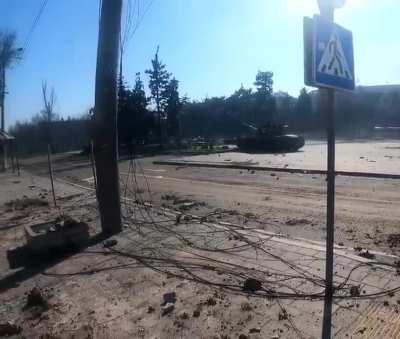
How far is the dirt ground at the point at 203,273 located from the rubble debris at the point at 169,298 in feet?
0.13

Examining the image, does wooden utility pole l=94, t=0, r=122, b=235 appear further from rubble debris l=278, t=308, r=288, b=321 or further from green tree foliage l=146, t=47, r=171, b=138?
green tree foliage l=146, t=47, r=171, b=138

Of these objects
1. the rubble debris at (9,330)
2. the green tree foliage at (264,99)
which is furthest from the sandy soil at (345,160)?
the green tree foliage at (264,99)

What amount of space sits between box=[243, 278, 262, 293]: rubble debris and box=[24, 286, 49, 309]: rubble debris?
6.35ft

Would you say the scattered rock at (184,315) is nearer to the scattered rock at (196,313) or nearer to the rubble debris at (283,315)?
the scattered rock at (196,313)

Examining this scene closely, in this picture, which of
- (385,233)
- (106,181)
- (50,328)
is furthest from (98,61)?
(385,233)

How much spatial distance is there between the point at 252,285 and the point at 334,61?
2.24 metres

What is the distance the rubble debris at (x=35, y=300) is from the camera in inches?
180

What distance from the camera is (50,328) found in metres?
4.05

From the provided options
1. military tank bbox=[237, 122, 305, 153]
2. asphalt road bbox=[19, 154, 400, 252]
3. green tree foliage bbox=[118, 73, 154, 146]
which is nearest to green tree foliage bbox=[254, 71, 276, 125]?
green tree foliage bbox=[118, 73, 154, 146]

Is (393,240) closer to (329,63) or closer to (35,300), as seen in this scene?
(329,63)

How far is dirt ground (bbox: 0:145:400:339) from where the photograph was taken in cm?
393

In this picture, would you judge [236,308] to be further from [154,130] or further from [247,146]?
[154,130]

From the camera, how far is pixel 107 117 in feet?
24.3

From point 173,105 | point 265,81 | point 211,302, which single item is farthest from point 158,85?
point 211,302
